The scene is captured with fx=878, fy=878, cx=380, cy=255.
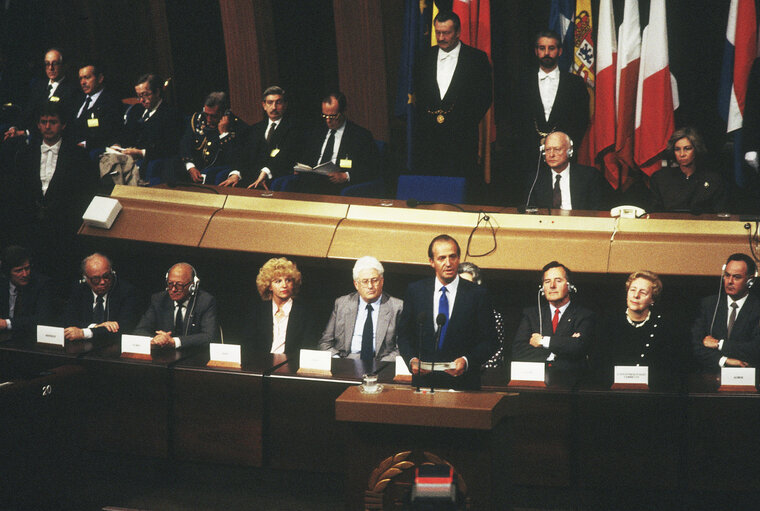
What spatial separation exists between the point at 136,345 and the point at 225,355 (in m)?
0.45

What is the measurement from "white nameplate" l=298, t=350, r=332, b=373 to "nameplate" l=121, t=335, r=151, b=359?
0.76 metres

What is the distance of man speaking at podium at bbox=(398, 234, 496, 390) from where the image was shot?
3.50m

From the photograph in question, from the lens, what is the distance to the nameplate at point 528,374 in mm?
3572

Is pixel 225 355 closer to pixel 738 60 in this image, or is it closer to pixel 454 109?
pixel 454 109

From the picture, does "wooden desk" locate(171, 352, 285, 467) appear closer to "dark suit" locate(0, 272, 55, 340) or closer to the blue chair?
"dark suit" locate(0, 272, 55, 340)

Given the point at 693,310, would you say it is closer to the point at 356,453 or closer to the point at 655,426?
the point at 655,426

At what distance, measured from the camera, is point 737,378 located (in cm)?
347

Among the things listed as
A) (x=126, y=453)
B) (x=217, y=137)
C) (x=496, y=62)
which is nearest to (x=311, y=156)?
(x=217, y=137)

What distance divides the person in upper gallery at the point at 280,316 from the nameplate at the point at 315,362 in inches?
22.3

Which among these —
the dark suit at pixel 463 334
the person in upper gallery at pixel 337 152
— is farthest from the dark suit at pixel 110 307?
the dark suit at pixel 463 334

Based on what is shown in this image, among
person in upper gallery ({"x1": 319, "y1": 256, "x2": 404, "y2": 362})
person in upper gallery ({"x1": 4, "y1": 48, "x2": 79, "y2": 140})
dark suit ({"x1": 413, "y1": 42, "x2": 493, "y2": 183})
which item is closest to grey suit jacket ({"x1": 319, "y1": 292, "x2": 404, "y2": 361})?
person in upper gallery ({"x1": 319, "y1": 256, "x2": 404, "y2": 362})

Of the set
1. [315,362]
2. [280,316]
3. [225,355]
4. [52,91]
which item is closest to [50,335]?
[225,355]

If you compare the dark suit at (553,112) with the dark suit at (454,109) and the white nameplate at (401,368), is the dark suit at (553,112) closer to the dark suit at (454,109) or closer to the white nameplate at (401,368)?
the dark suit at (454,109)

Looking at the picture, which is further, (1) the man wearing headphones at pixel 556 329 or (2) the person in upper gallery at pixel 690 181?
(2) the person in upper gallery at pixel 690 181
